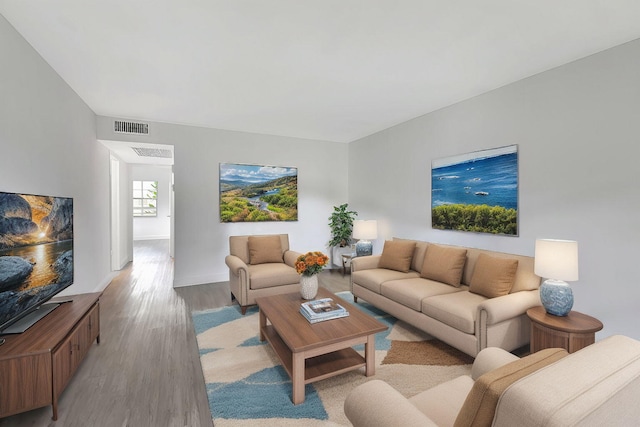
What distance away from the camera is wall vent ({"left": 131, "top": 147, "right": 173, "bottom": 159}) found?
5.03 meters

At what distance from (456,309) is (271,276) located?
211cm

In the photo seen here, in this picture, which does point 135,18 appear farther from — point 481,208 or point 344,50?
point 481,208

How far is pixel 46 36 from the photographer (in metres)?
2.29

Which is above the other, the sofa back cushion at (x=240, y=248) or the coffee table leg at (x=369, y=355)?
the sofa back cushion at (x=240, y=248)

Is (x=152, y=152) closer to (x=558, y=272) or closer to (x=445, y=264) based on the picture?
(x=445, y=264)

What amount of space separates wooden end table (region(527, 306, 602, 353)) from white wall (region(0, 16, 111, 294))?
4.06 meters

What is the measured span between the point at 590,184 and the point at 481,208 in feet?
3.28

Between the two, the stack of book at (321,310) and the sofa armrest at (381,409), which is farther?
the stack of book at (321,310)

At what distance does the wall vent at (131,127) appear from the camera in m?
4.33

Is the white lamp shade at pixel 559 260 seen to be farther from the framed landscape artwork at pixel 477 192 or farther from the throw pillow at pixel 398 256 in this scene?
the throw pillow at pixel 398 256

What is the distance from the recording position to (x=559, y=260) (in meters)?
2.22

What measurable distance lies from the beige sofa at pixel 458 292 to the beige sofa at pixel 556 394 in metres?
1.42

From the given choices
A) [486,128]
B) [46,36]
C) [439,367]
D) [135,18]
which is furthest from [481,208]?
[46,36]

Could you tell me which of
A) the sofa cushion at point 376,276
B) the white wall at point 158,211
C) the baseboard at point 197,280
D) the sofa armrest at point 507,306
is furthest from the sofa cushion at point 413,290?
the white wall at point 158,211
